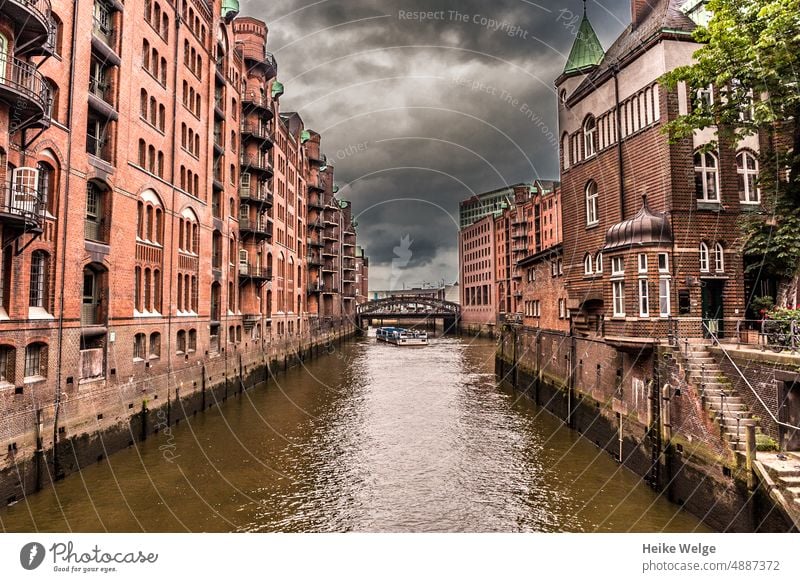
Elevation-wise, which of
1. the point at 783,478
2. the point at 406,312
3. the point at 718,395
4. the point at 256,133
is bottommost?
the point at 783,478

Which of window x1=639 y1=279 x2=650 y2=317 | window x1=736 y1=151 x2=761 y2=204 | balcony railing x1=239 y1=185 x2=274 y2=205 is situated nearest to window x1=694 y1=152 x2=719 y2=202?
window x1=736 y1=151 x2=761 y2=204

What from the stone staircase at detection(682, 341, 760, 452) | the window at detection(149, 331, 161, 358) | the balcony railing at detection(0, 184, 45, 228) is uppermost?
the balcony railing at detection(0, 184, 45, 228)

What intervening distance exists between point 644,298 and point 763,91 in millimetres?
7164

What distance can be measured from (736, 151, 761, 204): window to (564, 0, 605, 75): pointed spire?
10.4 meters

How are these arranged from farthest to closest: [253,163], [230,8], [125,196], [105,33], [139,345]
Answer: [253,163] → [230,8] → [139,345] → [125,196] → [105,33]

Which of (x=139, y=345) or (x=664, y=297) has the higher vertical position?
(x=664, y=297)

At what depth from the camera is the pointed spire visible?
1071 inches

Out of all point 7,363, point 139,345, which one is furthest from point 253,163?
point 7,363

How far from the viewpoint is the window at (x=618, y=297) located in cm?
1855

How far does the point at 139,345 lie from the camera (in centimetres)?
2295

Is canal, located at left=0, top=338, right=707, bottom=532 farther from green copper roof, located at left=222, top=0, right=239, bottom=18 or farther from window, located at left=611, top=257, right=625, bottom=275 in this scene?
green copper roof, located at left=222, top=0, right=239, bottom=18

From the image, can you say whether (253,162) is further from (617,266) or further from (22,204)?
(617,266)

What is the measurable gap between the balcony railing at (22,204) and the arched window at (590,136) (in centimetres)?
2263
